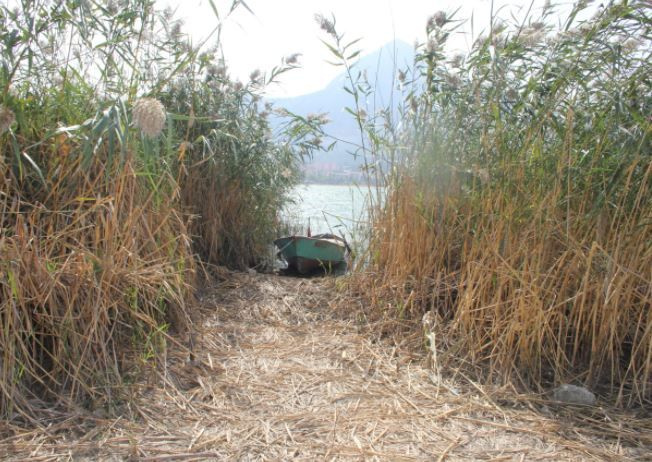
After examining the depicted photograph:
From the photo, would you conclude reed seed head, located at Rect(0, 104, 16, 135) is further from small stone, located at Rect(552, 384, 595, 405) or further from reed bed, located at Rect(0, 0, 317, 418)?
small stone, located at Rect(552, 384, 595, 405)

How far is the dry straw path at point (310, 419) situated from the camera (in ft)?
5.41

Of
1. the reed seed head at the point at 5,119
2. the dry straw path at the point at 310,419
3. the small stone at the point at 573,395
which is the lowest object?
the dry straw path at the point at 310,419

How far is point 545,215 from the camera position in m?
2.19

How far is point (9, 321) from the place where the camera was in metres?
1.72

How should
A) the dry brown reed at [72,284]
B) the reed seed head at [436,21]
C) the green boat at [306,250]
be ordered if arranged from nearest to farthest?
the dry brown reed at [72,284] → the reed seed head at [436,21] → the green boat at [306,250]

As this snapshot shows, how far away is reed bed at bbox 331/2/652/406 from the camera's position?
2.03 metres

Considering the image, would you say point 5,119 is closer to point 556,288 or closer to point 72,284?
point 72,284

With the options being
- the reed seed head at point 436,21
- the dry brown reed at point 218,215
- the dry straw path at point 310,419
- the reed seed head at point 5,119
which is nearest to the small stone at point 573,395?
the dry straw path at point 310,419

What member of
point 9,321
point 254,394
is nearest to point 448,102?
point 254,394

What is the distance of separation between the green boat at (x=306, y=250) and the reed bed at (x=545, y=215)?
2709mm

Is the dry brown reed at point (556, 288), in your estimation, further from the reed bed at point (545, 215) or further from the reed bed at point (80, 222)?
the reed bed at point (80, 222)

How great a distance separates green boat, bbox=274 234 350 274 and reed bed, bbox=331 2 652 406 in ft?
8.89

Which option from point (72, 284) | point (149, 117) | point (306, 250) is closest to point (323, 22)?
point (149, 117)

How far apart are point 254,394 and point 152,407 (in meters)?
0.39
